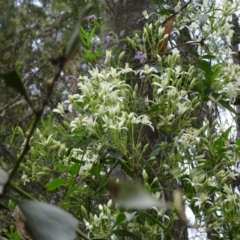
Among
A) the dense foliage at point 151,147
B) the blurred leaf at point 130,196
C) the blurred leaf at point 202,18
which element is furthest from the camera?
the blurred leaf at point 202,18

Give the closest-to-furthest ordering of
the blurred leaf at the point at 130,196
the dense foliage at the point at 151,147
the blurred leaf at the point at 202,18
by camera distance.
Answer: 1. the blurred leaf at the point at 130,196
2. the dense foliage at the point at 151,147
3. the blurred leaf at the point at 202,18

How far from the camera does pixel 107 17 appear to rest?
1.71m

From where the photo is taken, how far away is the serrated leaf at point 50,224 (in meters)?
0.34

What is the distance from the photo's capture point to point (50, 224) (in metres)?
0.34

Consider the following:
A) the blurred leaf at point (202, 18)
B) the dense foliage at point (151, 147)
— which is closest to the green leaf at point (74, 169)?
the dense foliage at point (151, 147)

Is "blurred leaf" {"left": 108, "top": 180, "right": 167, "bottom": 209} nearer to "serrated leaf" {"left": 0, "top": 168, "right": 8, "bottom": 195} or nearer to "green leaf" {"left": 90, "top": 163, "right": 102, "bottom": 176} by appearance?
"serrated leaf" {"left": 0, "top": 168, "right": 8, "bottom": 195}

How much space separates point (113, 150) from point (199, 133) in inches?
7.2

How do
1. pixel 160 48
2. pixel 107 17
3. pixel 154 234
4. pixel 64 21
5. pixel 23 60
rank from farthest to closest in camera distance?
pixel 64 21 → pixel 23 60 → pixel 107 17 → pixel 160 48 → pixel 154 234

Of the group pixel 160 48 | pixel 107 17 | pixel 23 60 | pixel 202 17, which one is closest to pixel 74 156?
pixel 160 48

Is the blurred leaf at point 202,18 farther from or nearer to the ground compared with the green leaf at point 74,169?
farther from the ground

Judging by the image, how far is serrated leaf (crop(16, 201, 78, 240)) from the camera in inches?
13.3

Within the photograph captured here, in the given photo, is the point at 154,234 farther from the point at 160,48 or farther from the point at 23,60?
the point at 23,60

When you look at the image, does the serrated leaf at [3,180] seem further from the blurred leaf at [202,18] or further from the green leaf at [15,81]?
the blurred leaf at [202,18]

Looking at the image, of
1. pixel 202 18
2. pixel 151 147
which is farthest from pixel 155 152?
pixel 202 18
